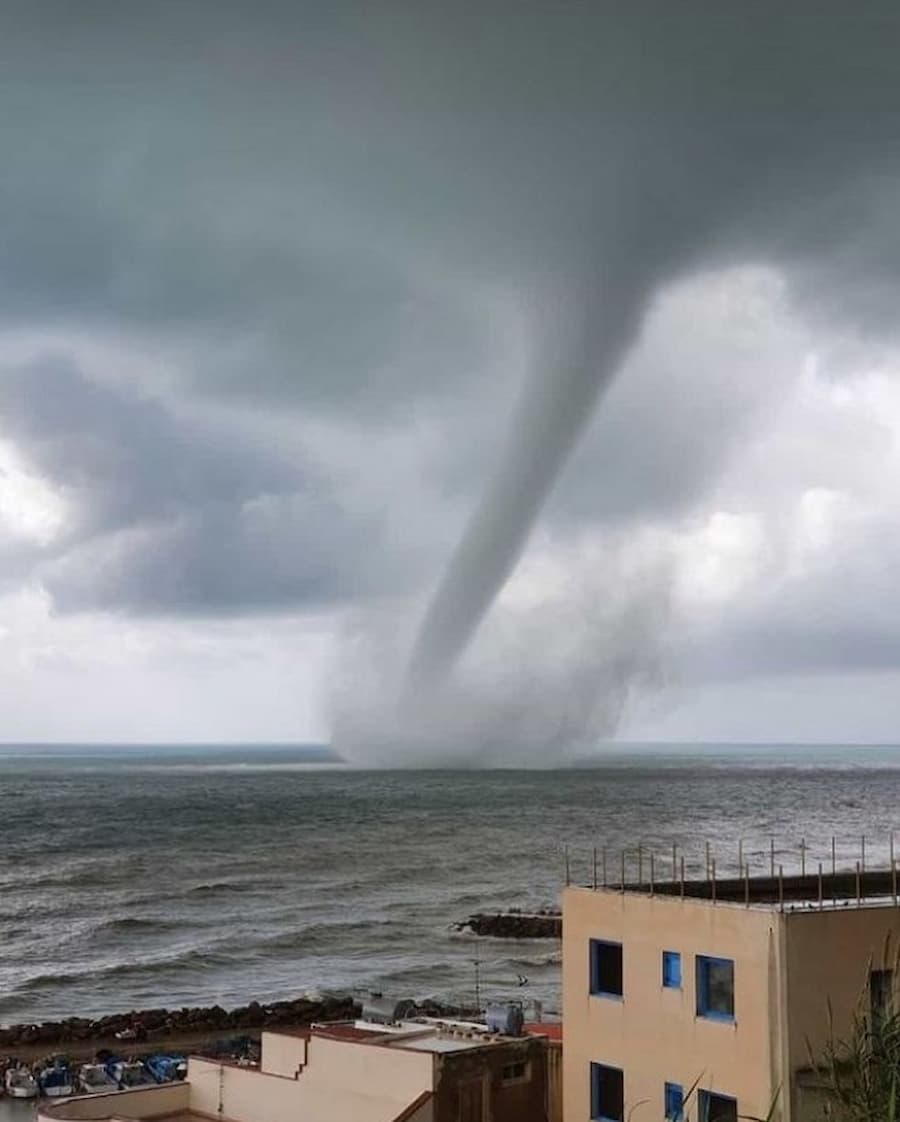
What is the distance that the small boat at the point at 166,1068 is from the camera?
38.8 metres

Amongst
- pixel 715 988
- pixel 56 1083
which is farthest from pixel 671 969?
pixel 56 1083

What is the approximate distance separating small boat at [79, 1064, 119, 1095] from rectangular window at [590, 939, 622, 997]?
2009 centimetres

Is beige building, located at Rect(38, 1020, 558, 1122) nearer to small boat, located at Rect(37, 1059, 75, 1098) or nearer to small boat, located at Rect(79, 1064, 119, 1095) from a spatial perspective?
small boat, located at Rect(37, 1059, 75, 1098)

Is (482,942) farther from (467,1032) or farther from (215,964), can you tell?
(467,1032)

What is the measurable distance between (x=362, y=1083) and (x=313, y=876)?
7279cm

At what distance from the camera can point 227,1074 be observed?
2853 centimetres

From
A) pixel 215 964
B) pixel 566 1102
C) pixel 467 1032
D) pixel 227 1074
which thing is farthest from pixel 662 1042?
pixel 215 964

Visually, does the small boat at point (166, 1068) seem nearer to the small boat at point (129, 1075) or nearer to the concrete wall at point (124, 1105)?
the small boat at point (129, 1075)

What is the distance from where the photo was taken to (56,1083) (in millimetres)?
39188

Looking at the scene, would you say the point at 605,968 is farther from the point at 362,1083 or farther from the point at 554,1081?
the point at 362,1083

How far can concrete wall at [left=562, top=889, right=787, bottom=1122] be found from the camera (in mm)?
21375

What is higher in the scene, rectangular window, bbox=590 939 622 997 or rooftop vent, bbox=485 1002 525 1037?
rectangular window, bbox=590 939 622 997

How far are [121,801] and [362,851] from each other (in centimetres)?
6455

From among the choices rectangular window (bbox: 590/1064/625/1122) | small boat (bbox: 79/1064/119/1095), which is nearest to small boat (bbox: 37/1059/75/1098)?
small boat (bbox: 79/1064/119/1095)
